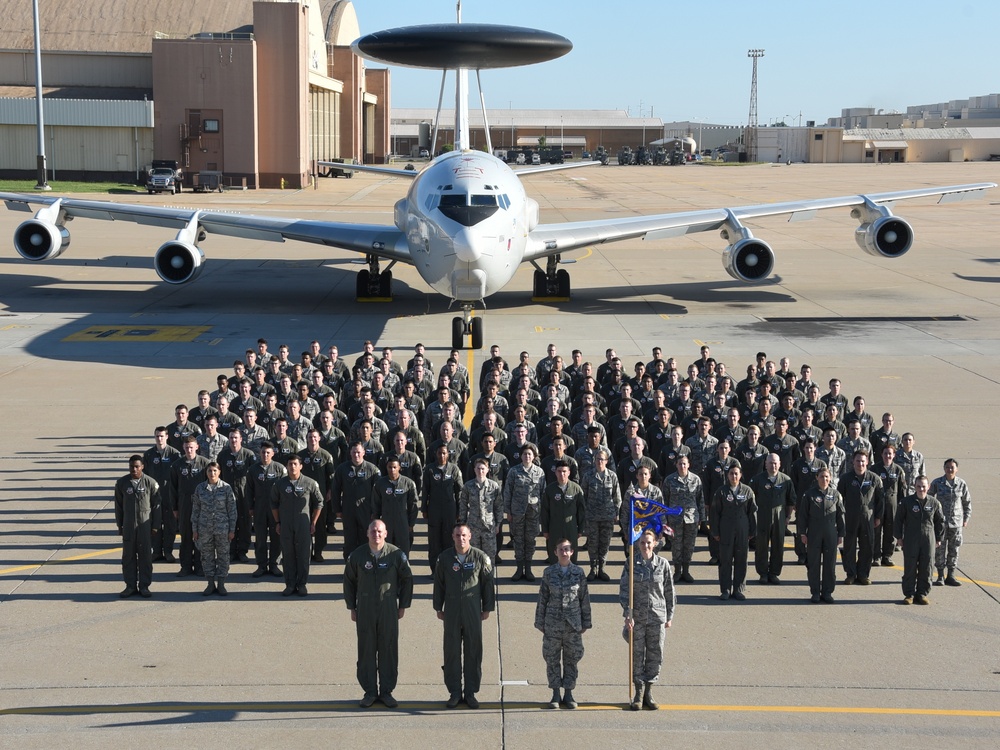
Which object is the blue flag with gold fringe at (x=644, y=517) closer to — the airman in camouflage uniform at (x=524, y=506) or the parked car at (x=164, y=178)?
the airman in camouflage uniform at (x=524, y=506)

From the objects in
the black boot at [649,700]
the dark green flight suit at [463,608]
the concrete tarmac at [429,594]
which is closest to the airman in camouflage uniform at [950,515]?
the concrete tarmac at [429,594]

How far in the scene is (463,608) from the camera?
8797 mm

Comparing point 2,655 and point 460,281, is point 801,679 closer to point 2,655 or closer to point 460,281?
point 2,655

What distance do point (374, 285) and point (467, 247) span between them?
8393mm

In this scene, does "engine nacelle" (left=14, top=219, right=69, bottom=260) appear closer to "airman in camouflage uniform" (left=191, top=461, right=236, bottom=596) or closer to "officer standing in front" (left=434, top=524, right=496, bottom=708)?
"airman in camouflage uniform" (left=191, top=461, right=236, bottom=596)

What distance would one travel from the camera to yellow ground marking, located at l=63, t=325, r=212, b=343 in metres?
24.2

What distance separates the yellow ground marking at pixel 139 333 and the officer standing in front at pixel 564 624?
17.0 m

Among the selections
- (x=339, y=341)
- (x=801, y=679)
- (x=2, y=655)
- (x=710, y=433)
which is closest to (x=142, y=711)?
(x=2, y=655)

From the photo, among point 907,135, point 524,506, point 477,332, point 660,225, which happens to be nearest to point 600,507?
point 524,506

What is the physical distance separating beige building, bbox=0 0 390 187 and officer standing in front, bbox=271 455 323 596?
62923mm

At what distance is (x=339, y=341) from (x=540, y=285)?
7336 mm

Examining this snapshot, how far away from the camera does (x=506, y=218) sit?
71.7ft

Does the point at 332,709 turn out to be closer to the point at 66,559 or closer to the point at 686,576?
the point at 686,576

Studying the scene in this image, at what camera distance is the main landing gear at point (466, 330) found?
21.8 meters
